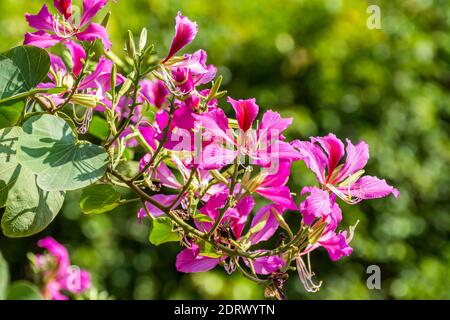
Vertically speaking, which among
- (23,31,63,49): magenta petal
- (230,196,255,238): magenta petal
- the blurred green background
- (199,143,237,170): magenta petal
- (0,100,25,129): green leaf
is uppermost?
the blurred green background

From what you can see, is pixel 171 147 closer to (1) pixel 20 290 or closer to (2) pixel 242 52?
(1) pixel 20 290

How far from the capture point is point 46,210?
2.95 feet

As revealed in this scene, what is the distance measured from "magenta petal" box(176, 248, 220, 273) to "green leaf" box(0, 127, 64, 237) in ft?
0.63

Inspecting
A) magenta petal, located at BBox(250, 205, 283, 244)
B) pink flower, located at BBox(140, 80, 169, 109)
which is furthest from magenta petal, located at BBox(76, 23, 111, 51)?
magenta petal, located at BBox(250, 205, 283, 244)

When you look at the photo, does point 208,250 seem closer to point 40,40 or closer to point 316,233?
point 316,233

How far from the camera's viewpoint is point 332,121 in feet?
11.5

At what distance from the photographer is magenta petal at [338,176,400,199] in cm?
95

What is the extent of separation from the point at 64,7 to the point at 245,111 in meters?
0.29

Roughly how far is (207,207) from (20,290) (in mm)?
→ 260

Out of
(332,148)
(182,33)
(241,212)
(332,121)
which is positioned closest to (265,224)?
(241,212)

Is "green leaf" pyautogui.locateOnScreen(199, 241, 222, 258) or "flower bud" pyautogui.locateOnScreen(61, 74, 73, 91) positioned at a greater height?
"flower bud" pyautogui.locateOnScreen(61, 74, 73, 91)

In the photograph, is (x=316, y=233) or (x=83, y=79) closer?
(x=316, y=233)

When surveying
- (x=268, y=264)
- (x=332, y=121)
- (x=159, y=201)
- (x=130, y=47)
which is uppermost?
(x=332, y=121)

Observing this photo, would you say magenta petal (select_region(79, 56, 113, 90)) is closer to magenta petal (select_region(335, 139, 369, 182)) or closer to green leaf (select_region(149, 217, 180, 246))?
green leaf (select_region(149, 217, 180, 246))
